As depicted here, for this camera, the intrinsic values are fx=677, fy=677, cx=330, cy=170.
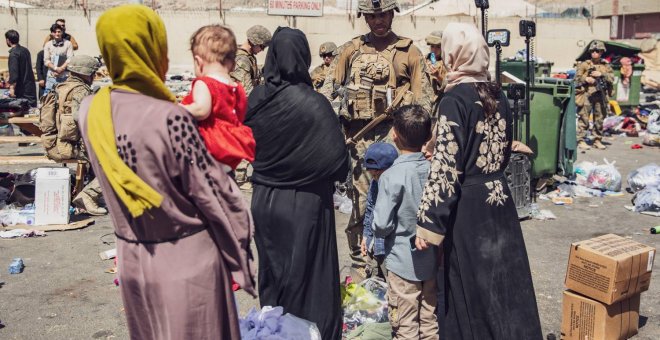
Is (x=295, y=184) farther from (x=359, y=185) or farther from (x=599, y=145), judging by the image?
(x=599, y=145)

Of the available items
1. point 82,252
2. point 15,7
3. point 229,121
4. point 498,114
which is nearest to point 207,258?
point 229,121

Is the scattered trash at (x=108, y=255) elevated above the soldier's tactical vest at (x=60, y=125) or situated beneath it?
situated beneath

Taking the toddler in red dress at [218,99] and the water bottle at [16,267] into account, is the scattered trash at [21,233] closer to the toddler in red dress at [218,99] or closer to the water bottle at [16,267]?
the water bottle at [16,267]

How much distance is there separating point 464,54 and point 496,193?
0.74 meters

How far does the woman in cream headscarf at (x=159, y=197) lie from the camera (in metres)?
2.45

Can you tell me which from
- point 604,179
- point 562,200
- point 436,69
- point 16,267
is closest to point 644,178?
point 604,179

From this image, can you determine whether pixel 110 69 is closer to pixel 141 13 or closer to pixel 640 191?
pixel 141 13

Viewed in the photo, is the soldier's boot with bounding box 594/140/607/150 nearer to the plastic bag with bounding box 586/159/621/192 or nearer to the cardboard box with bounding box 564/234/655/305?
the plastic bag with bounding box 586/159/621/192

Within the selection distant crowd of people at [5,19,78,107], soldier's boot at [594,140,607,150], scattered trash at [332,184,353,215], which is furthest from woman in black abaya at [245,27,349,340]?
Answer: soldier's boot at [594,140,607,150]

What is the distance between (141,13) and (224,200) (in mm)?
758

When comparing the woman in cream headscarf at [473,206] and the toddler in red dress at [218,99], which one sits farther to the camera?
the woman in cream headscarf at [473,206]

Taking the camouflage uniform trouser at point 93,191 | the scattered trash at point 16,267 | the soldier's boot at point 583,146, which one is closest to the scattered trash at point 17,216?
the camouflage uniform trouser at point 93,191

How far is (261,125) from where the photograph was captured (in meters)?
3.89

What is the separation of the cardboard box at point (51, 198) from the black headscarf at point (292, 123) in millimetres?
4383
